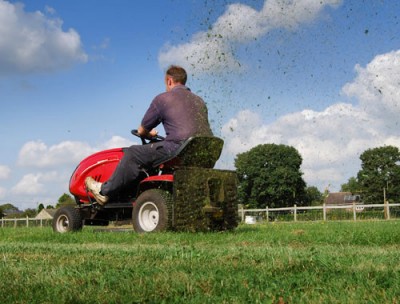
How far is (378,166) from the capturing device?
7006cm

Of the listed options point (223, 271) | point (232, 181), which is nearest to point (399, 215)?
point (232, 181)

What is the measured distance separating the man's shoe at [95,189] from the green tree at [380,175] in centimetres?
6335

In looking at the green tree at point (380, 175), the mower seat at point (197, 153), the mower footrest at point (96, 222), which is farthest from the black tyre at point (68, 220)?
the green tree at point (380, 175)

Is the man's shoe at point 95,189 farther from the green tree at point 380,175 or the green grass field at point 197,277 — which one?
the green tree at point 380,175

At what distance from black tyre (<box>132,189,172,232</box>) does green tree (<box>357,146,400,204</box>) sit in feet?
209

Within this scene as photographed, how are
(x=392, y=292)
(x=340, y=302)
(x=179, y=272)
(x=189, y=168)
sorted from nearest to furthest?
(x=340, y=302) < (x=392, y=292) < (x=179, y=272) < (x=189, y=168)

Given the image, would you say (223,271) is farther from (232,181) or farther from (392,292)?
(232,181)

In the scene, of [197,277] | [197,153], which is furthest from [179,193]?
[197,277]

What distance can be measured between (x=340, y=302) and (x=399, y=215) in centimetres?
3540

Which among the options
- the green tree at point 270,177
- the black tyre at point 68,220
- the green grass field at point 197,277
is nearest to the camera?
the green grass field at point 197,277

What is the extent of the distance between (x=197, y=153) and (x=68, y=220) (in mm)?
3114

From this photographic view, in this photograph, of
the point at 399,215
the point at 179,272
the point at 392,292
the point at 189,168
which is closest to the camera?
the point at 392,292

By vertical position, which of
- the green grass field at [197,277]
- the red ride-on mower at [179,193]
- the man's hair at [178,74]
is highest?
the man's hair at [178,74]

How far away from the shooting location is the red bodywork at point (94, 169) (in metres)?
8.49
